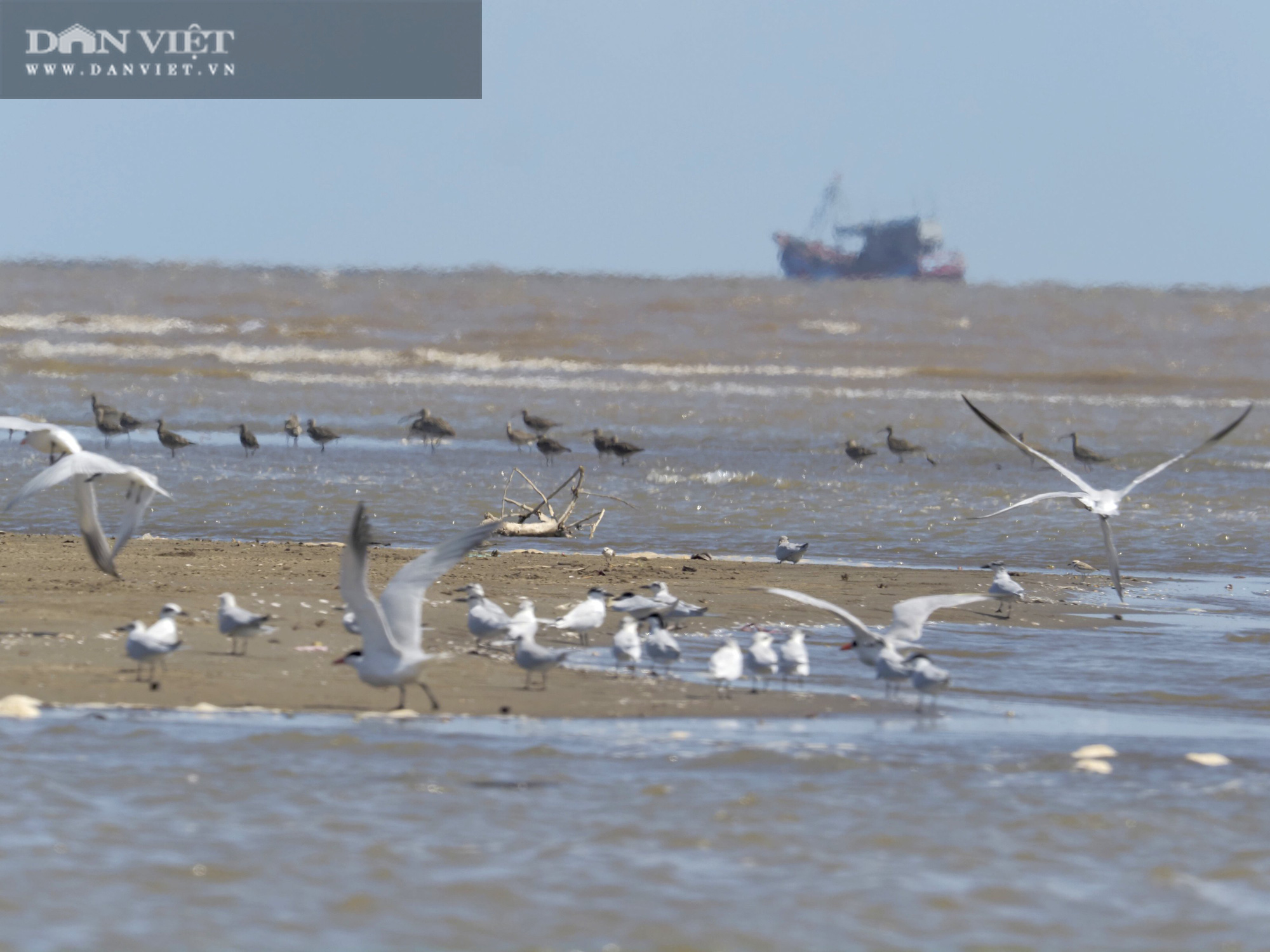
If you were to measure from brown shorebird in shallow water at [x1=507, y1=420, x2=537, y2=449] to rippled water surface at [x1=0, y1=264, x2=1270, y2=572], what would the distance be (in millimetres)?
438

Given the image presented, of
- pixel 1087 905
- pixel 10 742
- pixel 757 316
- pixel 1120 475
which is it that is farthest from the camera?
pixel 757 316

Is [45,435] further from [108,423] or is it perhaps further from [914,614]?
[108,423]

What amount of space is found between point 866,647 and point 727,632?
192 cm

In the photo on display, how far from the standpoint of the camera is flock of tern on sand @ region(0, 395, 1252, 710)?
7672 millimetres

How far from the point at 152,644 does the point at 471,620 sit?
6.50 ft

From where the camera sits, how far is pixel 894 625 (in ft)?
32.0

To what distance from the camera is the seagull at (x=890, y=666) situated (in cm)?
862

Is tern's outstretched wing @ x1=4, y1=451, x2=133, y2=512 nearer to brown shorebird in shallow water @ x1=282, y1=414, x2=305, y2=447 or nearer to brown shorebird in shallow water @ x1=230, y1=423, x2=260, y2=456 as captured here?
brown shorebird in shallow water @ x1=230, y1=423, x2=260, y2=456

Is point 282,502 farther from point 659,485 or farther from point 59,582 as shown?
point 59,582

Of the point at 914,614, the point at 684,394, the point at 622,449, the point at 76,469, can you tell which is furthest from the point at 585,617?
the point at 684,394

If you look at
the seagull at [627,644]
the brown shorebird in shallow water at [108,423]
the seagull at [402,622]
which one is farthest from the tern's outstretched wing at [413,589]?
the brown shorebird in shallow water at [108,423]

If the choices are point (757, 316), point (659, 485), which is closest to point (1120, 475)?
point (659, 485)

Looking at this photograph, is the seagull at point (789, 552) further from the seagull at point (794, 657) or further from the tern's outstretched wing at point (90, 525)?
the tern's outstretched wing at point (90, 525)

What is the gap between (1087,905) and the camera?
17.9 ft
